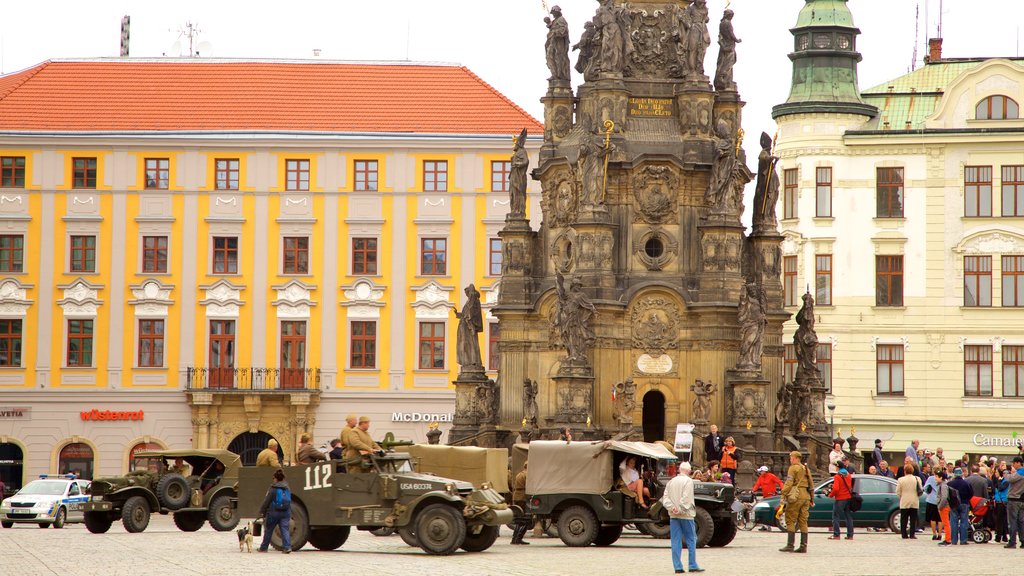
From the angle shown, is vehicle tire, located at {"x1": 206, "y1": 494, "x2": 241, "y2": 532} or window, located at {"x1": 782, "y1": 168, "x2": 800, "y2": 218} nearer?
vehicle tire, located at {"x1": 206, "y1": 494, "x2": 241, "y2": 532}

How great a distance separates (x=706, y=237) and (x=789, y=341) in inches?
772

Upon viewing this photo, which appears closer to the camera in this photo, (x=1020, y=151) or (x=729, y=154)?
(x=729, y=154)

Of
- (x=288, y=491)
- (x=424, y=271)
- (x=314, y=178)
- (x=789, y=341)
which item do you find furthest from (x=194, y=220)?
(x=288, y=491)

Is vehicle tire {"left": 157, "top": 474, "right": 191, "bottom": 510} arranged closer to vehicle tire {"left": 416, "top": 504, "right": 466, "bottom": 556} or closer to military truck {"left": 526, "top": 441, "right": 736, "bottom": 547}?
military truck {"left": 526, "top": 441, "right": 736, "bottom": 547}

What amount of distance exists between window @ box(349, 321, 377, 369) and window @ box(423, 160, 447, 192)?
5.01 m

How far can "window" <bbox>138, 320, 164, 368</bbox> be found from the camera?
59594 mm

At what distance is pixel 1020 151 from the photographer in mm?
57375

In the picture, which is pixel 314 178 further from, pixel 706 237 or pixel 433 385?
pixel 706 237

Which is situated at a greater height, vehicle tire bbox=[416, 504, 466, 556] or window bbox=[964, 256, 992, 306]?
window bbox=[964, 256, 992, 306]

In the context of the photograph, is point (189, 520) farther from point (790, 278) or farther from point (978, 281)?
point (978, 281)

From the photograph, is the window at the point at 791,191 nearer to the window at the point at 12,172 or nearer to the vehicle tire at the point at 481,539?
the window at the point at 12,172

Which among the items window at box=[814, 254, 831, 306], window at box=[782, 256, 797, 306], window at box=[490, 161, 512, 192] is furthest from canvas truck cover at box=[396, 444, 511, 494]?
window at box=[490, 161, 512, 192]

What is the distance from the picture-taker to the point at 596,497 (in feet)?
95.3

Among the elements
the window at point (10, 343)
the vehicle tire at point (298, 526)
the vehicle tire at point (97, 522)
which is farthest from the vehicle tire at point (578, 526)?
the window at point (10, 343)
